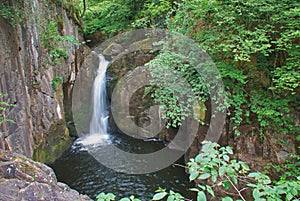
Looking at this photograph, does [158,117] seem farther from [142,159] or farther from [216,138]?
[216,138]

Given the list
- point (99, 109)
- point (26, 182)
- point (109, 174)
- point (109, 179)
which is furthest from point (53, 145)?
point (26, 182)

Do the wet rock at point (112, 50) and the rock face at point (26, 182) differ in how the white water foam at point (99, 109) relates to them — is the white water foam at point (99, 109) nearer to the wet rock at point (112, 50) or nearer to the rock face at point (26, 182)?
the wet rock at point (112, 50)

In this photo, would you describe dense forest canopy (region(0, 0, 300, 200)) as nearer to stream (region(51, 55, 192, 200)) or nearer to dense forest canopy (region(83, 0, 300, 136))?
dense forest canopy (region(83, 0, 300, 136))

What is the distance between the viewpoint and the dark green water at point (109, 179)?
6.44 m

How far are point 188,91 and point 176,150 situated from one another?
415 centimetres

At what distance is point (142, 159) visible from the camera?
8.14 meters

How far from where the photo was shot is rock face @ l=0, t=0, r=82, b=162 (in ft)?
16.8

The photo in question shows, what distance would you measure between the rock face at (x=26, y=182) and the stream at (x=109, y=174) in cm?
299

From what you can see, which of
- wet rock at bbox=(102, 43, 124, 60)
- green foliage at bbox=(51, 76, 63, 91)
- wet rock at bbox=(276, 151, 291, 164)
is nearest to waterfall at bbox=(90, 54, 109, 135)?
A: wet rock at bbox=(102, 43, 124, 60)

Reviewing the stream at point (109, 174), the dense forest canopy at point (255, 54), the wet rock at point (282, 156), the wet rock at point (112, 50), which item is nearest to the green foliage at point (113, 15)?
the wet rock at point (112, 50)

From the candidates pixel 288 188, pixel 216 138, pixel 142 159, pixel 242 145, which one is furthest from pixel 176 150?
pixel 288 188

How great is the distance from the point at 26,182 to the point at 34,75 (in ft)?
15.2

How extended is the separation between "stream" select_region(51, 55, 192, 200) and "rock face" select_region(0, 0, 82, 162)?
748 mm

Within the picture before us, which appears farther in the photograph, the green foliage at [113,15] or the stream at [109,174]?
the green foliage at [113,15]
